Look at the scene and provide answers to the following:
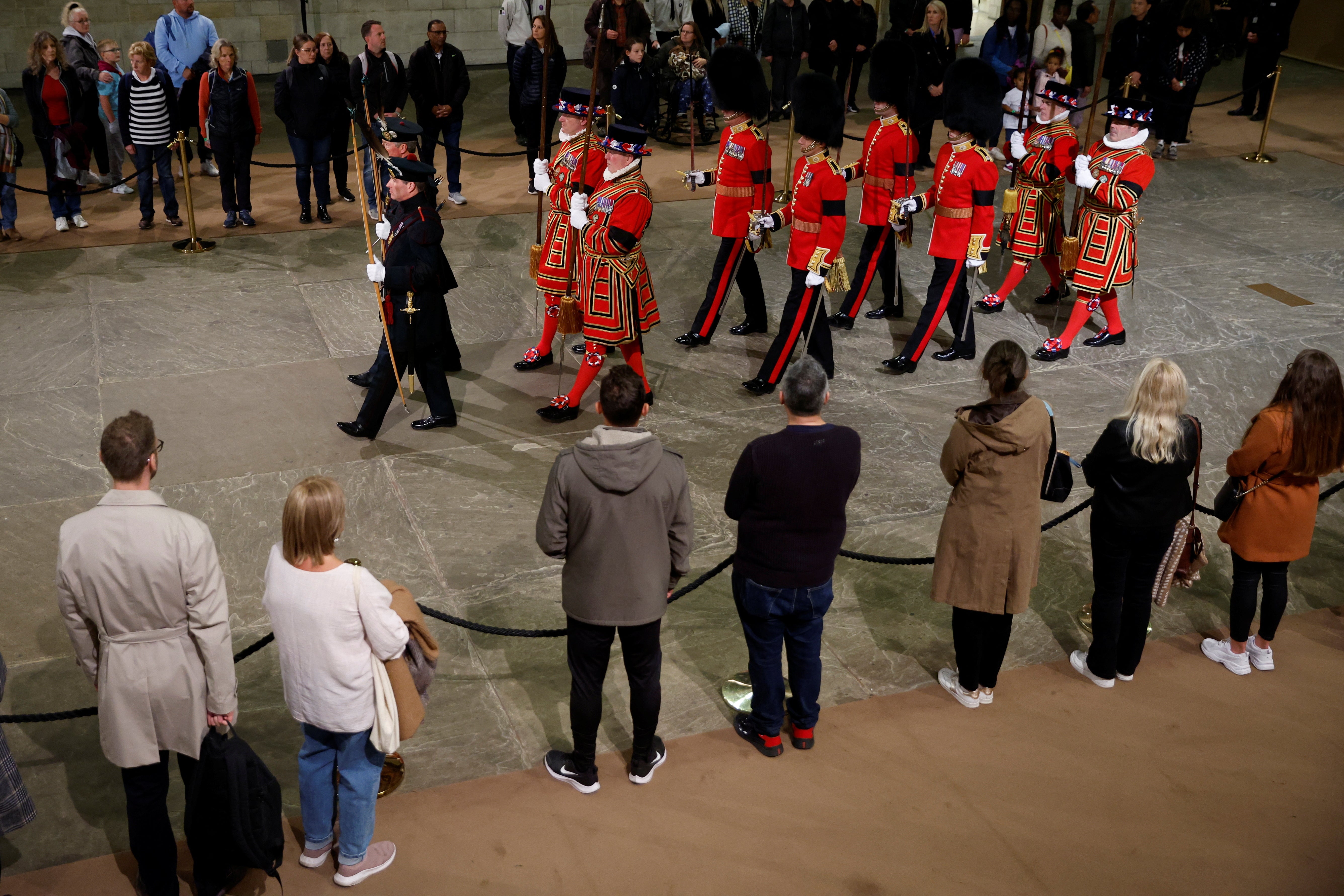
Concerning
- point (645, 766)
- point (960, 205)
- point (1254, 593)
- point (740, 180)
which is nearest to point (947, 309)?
point (960, 205)

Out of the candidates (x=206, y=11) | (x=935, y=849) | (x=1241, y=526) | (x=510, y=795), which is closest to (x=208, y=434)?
(x=510, y=795)

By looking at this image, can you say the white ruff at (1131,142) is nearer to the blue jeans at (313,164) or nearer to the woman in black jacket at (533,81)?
the woman in black jacket at (533,81)

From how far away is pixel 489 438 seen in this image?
664cm

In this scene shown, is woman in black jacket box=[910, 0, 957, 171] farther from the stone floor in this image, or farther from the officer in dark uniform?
the officer in dark uniform

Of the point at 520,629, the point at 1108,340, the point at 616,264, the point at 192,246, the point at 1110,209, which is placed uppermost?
the point at 1110,209

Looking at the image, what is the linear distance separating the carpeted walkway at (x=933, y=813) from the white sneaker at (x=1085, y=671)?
0.13 ft

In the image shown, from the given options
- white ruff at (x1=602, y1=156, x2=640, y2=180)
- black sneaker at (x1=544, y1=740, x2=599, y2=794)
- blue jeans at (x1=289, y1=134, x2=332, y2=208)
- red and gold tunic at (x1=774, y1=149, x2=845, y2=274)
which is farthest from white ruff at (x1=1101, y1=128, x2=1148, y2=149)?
blue jeans at (x1=289, y1=134, x2=332, y2=208)

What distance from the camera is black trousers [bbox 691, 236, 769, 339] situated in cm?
765

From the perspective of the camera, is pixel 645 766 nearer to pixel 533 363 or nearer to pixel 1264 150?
pixel 533 363

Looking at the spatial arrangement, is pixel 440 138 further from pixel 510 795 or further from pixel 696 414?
pixel 510 795

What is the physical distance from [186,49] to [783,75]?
5686 millimetres

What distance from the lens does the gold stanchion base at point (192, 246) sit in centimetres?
902

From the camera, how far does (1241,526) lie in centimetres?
471

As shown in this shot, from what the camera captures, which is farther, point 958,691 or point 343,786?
point 958,691
